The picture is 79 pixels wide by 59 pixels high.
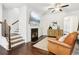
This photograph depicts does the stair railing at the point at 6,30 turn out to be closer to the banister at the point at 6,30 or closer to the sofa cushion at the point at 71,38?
the banister at the point at 6,30

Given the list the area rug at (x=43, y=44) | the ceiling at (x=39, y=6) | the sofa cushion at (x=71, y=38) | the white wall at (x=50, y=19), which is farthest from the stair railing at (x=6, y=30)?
the sofa cushion at (x=71, y=38)

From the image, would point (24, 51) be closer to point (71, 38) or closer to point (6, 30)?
point (6, 30)

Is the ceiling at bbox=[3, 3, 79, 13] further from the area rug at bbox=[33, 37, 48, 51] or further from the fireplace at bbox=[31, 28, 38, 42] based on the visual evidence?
the area rug at bbox=[33, 37, 48, 51]

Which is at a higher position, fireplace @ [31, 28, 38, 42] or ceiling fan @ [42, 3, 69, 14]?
ceiling fan @ [42, 3, 69, 14]

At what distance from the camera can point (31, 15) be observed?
5.77 feet

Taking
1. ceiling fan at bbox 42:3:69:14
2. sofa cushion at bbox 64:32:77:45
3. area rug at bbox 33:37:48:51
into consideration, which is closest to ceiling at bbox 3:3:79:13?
ceiling fan at bbox 42:3:69:14

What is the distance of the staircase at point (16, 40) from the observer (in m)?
1.71

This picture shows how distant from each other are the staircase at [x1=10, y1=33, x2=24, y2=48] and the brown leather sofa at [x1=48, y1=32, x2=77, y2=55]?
1.70ft

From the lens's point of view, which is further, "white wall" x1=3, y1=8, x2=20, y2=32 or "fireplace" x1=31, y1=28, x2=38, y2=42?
"fireplace" x1=31, y1=28, x2=38, y2=42

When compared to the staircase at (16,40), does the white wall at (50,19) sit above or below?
above

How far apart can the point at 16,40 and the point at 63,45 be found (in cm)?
84

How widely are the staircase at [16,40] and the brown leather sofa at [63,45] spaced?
52cm

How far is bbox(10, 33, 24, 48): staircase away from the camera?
1711mm
